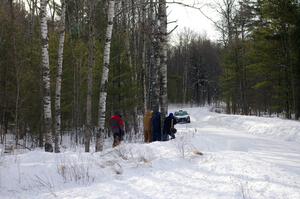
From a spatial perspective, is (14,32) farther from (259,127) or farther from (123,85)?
(259,127)

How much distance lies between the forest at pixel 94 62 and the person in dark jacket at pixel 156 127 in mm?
361

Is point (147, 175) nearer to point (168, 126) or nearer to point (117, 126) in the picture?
point (168, 126)

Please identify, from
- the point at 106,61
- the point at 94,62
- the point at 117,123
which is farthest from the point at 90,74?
the point at 94,62

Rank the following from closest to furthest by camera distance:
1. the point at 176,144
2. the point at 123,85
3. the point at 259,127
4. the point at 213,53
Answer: the point at 176,144, the point at 259,127, the point at 123,85, the point at 213,53

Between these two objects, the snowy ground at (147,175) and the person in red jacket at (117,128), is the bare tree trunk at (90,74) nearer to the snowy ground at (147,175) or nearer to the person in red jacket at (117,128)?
the person in red jacket at (117,128)

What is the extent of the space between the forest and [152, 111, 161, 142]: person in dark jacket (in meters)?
0.36

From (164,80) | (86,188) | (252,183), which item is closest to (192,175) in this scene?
(252,183)

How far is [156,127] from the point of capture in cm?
1484

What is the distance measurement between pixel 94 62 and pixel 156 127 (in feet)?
30.0

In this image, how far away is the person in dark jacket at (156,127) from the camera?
14.8 meters

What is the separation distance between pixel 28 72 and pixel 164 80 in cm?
921

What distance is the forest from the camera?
47.1 feet

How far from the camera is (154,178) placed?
7.39 meters

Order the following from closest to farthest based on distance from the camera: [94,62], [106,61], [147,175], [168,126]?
[147,175] < [106,61] < [168,126] < [94,62]
